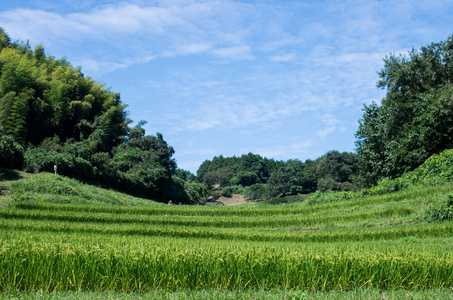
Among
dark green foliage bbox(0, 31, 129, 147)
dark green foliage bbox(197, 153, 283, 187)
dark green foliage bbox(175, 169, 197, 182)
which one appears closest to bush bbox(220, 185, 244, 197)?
dark green foliage bbox(197, 153, 283, 187)

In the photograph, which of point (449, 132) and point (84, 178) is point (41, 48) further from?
point (449, 132)

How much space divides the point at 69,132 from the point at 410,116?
38061 mm

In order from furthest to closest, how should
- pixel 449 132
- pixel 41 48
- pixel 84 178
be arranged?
pixel 41 48 → pixel 84 178 → pixel 449 132

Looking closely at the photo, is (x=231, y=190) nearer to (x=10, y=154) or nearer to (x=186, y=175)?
(x=186, y=175)

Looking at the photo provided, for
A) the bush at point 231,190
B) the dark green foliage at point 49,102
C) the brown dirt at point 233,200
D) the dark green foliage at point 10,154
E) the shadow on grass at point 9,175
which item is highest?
the dark green foliage at point 49,102

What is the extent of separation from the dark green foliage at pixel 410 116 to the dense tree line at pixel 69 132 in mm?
24481

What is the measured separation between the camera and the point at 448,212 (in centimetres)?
1479

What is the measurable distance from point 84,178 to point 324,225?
24.0m

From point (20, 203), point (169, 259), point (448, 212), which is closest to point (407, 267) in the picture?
point (169, 259)

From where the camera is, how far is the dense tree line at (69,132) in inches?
1190

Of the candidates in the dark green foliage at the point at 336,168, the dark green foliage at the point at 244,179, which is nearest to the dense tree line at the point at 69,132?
the dark green foliage at the point at 336,168

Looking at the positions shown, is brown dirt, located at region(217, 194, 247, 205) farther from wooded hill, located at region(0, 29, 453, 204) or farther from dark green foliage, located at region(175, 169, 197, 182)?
dark green foliage, located at region(175, 169, 197, 182)

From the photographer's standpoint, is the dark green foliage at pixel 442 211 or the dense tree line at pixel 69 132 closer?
the dark green foliage at pixel 442 211

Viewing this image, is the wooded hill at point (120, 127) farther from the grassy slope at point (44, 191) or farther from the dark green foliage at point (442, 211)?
the dark green foliage at point (442, 211)
